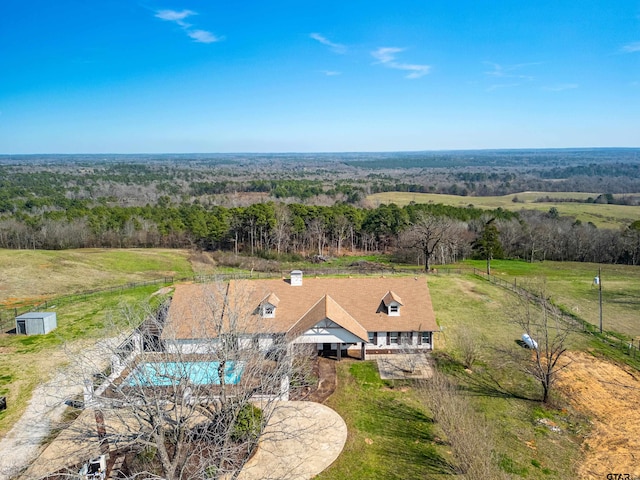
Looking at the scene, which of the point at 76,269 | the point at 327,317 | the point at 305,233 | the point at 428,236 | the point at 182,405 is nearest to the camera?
the point at 182,405

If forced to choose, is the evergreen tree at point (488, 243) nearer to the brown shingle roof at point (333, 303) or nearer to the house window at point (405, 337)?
the brown shingle roof at point (333, 303)

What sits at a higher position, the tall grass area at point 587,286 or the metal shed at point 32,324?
the metal shed at point 32,324

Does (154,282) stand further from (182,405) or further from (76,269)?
(182,405)

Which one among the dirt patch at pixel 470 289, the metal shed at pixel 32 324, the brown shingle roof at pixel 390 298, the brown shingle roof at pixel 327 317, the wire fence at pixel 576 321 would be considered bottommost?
the wire fence at pixel 576 321

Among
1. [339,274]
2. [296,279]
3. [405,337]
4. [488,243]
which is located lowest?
[339,274]

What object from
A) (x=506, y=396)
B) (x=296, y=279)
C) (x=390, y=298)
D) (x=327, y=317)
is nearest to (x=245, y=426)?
(x=327, y=317)

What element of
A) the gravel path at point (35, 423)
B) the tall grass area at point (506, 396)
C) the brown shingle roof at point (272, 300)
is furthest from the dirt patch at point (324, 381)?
the gravel path at point (35, 423)

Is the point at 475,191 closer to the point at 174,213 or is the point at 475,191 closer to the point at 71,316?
the point at 174,213
